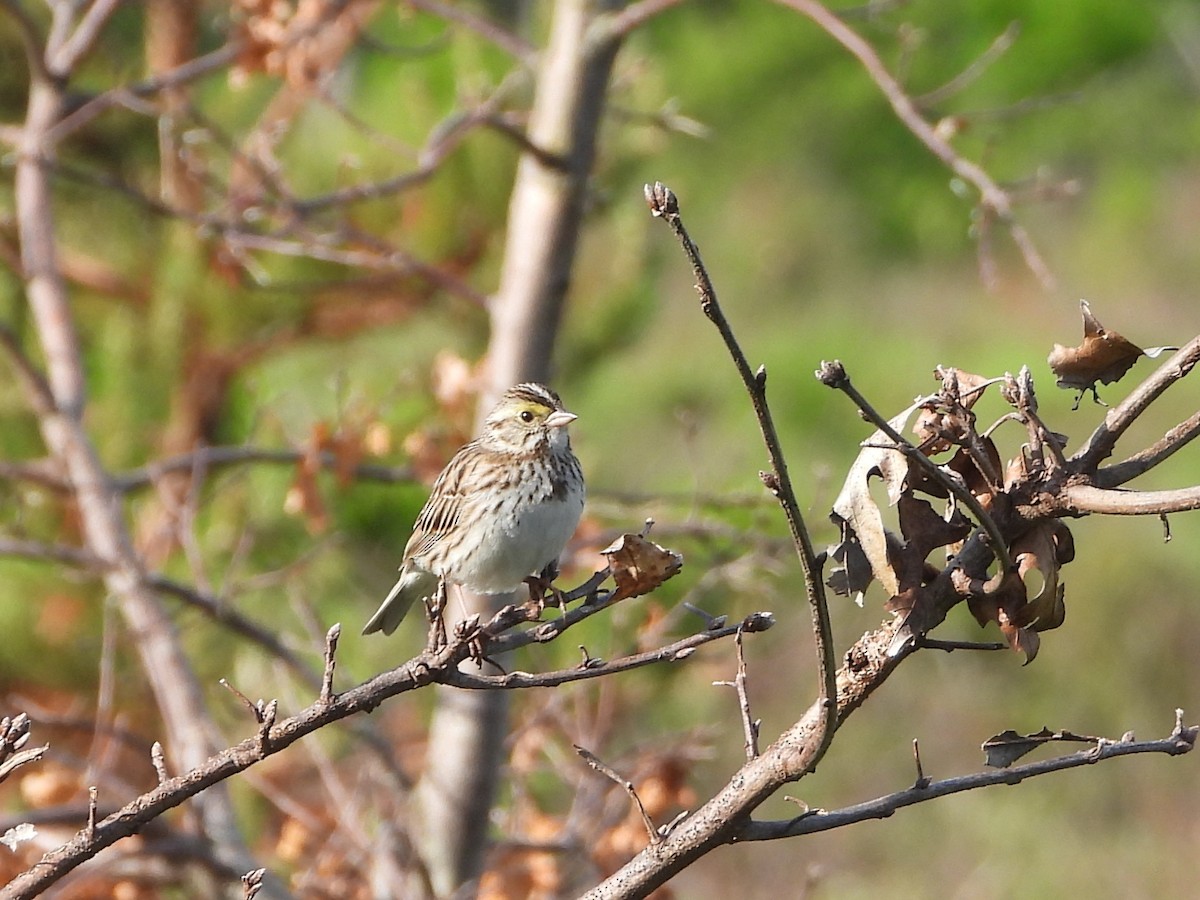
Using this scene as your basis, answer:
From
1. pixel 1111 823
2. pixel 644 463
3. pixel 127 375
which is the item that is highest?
pixel 644 463

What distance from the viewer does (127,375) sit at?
202 inches

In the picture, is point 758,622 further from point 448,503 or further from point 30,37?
point 30,37

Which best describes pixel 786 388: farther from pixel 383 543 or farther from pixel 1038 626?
pixel 1038 626

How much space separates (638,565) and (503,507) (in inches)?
47.7

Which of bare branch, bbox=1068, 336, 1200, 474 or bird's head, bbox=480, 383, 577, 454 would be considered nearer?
bare branch, bbox=1068, 336, 1200, 474

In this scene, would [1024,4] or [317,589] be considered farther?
[1024,4]

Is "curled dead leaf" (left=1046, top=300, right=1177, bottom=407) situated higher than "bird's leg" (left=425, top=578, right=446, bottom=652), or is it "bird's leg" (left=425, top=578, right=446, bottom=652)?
"curled dead leaf" (left=1046, top=300, right=1177, bottom=407)

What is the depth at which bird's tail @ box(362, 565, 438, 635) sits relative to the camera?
290 centimetres

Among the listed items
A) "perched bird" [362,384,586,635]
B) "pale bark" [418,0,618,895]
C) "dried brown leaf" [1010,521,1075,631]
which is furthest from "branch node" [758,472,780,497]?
"pale bark" [418,0,618,895]

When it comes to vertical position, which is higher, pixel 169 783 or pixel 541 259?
pixel 541 259

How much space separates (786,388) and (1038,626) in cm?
1127

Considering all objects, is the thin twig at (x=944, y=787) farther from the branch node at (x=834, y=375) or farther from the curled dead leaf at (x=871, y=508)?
the branch node at (x=834, y=375)

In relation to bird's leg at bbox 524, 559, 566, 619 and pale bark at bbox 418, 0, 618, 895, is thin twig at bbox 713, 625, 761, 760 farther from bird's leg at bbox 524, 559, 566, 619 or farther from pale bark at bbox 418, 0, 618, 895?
pale bark at bbox 418, 0, 618, 895

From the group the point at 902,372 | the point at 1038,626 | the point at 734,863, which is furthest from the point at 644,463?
the point at 1038,626
